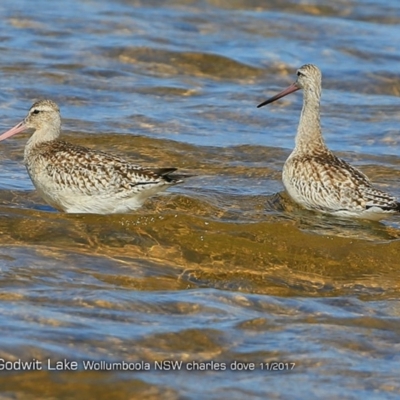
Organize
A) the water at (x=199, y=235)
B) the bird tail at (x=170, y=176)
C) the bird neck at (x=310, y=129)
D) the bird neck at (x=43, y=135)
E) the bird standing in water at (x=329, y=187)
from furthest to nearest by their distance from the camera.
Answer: the bird neck at (x=310, y=129) < the bird neck at (x=43, y=135) < the bird standing in water at (x=329, y=187) < the bird tail at (x=170, y=176) < the water at (x=199, y=235)

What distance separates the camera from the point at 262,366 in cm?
673

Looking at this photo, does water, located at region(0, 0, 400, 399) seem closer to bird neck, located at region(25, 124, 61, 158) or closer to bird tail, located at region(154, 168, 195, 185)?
bird tail, located at region(154, 168, 195, 185)

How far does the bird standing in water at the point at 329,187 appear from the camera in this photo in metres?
9.80

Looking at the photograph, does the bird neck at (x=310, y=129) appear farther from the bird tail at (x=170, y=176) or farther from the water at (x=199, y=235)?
the bird tail at (x=170, y=176)

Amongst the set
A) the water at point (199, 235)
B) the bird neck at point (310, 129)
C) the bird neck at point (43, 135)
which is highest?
the bird neck at point (310, 129)

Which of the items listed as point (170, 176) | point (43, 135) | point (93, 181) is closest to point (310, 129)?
point (170, 176)

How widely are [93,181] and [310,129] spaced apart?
7.85 ft

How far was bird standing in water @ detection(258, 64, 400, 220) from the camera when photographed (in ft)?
32.2

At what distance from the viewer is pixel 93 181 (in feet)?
31.4

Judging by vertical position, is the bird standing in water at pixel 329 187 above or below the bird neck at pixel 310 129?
below

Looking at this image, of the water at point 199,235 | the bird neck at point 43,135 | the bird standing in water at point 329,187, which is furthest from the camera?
the bird neck at point 43,135

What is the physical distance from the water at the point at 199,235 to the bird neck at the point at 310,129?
548mm

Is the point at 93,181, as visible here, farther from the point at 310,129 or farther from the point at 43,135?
the point at 310,129

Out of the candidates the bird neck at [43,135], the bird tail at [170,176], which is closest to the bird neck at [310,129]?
the bird tail at [170,176]
